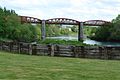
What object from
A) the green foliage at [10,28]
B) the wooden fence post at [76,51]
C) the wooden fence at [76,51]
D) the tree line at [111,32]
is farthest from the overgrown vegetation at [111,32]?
the wooden fence post at [76,51]

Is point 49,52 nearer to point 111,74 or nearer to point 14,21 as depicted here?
point 111,74

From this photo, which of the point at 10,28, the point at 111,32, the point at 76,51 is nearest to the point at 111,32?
the point at 111,32

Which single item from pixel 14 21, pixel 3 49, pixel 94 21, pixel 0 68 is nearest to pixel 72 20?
pixel 94 21

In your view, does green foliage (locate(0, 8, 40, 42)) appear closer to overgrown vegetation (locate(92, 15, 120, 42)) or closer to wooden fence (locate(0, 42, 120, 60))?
overgrown vegetation (locate(92, 15, 120, 42))

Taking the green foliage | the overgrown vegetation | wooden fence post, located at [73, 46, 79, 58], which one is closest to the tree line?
the overgrown vegetation

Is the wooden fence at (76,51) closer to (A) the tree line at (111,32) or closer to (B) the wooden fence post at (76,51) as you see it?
(B) the wooden fence post at (76,51)

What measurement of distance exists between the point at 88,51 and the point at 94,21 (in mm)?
142877

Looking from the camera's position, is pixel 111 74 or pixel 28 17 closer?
pixel 111 74

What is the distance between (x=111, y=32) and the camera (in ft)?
578

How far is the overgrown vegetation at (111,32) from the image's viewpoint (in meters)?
169

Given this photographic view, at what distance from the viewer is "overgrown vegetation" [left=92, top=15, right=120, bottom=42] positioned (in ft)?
555

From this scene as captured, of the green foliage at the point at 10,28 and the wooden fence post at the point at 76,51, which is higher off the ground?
the green foliage at the point at 10,28

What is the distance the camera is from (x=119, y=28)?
168m

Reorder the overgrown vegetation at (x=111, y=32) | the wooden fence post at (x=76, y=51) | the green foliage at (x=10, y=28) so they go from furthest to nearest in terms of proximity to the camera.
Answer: the overgrown vegetation at (x=111, y=32), the green foliage at (x=10, y=28), the wooden fence post at (x=76, y=51)
